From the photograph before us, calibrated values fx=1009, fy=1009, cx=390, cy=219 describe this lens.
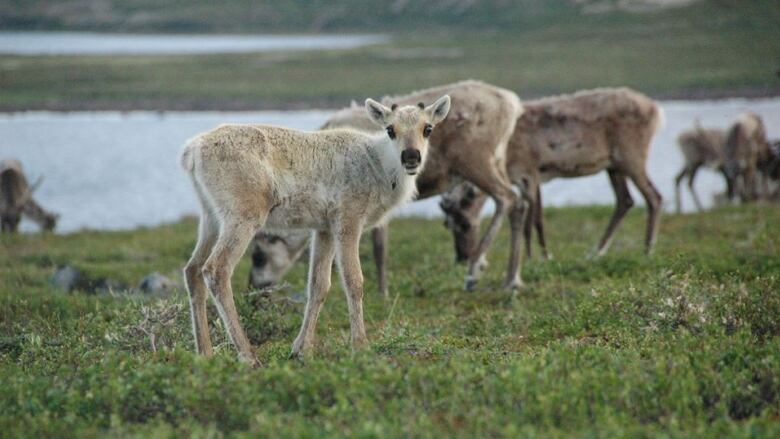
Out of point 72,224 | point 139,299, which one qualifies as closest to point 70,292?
point 139,299

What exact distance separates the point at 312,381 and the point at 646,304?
13.4 feet

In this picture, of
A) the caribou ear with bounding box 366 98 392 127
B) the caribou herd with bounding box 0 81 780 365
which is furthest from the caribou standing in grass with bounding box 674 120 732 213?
the caribou ear with bounding box 366 98 392 127

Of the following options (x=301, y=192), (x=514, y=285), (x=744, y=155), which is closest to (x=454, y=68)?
(x=744, y=155)

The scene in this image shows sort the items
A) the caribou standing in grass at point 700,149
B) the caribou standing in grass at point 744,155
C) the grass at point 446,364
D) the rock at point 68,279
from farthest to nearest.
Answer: the caribou standing in grass at point 700,149
the caribou standing in grass at point 744,155
the rock at point 68,279
the grass at point 446,364

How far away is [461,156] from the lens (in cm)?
1313

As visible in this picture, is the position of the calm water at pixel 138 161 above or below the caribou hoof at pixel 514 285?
below

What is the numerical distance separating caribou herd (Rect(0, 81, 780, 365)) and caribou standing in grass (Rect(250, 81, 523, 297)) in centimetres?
2

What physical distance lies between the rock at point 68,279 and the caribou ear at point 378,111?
6.75 m

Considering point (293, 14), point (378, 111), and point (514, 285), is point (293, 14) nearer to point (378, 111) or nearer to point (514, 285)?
point (514, 285)

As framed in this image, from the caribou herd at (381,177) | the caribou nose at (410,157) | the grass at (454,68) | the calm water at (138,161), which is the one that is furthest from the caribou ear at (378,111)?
the grass at (454,68)

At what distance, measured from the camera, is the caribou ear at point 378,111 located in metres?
9.68

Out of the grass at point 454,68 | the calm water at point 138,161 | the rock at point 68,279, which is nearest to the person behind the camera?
the rock at point 68,279

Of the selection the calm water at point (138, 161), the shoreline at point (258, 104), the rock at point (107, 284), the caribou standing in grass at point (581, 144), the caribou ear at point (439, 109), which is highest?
the caribou ear at point (439, 109)

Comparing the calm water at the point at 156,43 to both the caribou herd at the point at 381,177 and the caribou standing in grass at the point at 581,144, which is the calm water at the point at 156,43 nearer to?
the caribou herd at the point at 381,177
